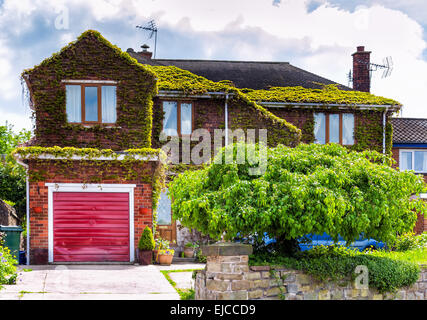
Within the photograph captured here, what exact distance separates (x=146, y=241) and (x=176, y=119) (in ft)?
18.7

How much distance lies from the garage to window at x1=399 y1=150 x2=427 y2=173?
46.3 feet

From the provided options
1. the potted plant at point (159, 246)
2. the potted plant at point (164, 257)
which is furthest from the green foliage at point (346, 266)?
the potted plant at point (159, 246)

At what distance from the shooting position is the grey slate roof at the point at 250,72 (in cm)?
2275

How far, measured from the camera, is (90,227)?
1480cm

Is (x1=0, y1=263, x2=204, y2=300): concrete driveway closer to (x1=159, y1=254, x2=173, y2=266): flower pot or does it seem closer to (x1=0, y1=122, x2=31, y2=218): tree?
(x1=159, y1=254, x2=173, y2=266): flower pot

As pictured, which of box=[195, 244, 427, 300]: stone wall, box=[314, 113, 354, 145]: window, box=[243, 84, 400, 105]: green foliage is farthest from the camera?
box=[314, 113, 354, 145]: window

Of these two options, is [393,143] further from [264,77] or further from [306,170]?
[306,170]

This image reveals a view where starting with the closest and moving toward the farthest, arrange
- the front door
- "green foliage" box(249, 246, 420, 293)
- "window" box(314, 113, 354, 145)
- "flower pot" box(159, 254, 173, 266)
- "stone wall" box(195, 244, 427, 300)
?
1. "stone wall" box(195, 244, 427, 300)
2. "green foliage" box(249, 246, 420, 293)
3. "flower pot" box(159, 254, 173, 266)
4. the front door
5. "window" box(314, 113, 354, 145)

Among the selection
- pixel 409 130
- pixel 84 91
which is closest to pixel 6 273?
pixel 84 91

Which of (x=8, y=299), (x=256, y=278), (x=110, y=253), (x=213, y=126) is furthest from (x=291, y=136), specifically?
(x=8, y=299)

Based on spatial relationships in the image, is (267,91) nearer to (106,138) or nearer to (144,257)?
(106,138)

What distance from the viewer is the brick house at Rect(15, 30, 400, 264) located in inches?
575

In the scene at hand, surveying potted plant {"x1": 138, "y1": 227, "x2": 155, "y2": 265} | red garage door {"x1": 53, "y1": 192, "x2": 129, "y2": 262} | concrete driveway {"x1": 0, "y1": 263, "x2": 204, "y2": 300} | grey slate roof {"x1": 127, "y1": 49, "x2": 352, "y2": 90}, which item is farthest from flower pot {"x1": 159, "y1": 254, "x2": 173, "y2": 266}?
grey slate roof {"x1": 127, "y1": 49, "x2": 352, "y2": 90}

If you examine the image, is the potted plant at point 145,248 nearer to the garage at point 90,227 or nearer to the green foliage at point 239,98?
the garage at point 90,227
